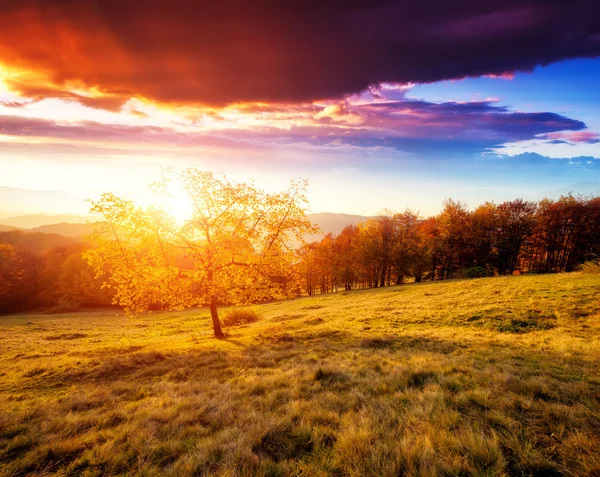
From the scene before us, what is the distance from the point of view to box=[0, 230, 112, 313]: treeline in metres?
61.1

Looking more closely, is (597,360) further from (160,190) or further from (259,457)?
(160,190)

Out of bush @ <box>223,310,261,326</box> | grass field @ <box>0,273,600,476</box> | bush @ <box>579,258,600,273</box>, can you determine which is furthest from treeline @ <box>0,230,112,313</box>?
bush @ <box>579,258,600,273</box>

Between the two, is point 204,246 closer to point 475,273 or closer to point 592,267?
point 592,267

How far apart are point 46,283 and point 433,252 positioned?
8987 centimetres

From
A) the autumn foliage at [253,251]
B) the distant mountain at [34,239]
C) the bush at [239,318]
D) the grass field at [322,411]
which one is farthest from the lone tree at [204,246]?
the distant mountain at [34,239]

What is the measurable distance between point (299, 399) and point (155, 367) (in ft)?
28.0

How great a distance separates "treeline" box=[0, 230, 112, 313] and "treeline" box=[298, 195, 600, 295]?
49764 millimetres

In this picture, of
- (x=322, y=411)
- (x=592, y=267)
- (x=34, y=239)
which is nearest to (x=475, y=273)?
(x=592, y=267)

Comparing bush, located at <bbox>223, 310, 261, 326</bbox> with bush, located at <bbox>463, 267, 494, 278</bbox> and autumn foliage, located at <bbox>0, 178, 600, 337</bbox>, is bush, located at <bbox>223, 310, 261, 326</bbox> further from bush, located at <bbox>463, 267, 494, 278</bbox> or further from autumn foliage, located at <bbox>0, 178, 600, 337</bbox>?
bush, located at <bbox>463, 267, 494, 278</bbox>

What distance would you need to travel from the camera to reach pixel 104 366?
41.9 feet

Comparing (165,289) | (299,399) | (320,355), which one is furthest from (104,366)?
(299,399)

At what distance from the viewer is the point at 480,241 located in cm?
5959

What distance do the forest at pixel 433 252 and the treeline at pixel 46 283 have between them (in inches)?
6.4

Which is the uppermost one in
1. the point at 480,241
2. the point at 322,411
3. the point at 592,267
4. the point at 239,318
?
the point at 480,241
